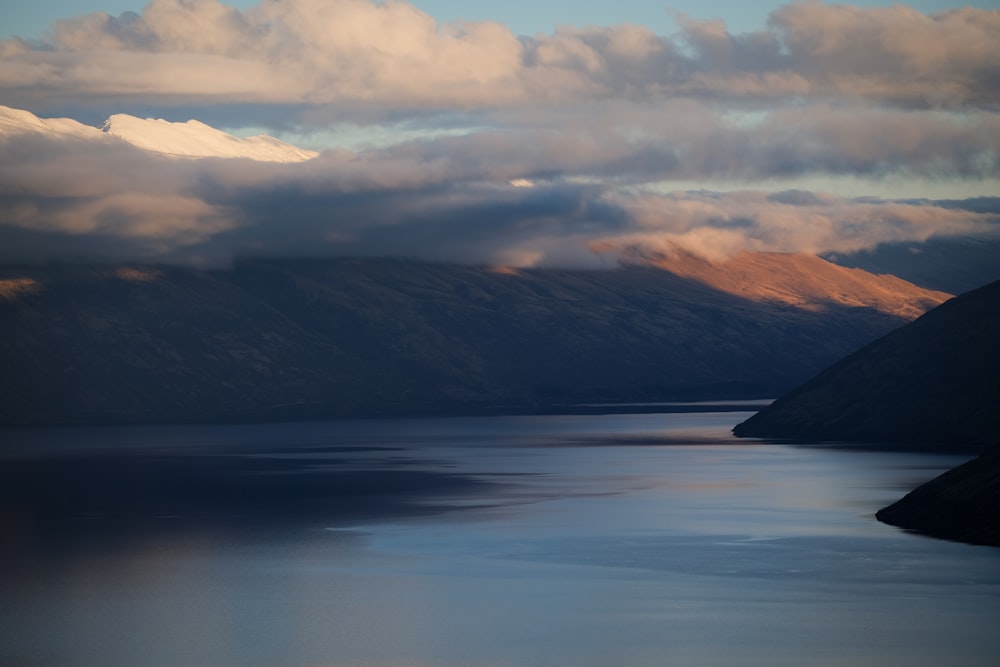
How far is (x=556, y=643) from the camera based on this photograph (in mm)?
66250

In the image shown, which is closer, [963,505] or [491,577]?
[491,577]

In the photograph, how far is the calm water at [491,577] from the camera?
65.3 meters

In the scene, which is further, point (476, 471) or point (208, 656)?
point (476, 471)

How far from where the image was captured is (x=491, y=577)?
281 ft

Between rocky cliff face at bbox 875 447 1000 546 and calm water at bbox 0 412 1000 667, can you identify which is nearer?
calm water at bbox 0 412 1000 667

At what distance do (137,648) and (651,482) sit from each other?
8924 cm

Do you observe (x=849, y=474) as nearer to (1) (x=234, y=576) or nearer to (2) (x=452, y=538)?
(2) (x=452, y=538)

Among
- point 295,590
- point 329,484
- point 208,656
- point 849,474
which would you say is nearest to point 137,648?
point 208,656

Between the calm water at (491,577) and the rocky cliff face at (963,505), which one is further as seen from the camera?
the rocky cliff face at (963,505)

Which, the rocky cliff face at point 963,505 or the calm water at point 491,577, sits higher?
the rocky cliff face at point 963,505

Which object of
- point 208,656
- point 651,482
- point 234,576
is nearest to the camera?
point 208,656

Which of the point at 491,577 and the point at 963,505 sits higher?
the point at 963,505

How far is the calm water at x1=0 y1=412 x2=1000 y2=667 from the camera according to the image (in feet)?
214

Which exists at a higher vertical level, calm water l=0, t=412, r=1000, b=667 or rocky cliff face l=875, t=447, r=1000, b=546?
rocky cliff face l=875, t=447, r=1000, b=546
